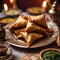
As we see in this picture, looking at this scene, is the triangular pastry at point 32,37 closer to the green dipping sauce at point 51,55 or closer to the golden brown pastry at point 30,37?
the golden brown pastry at point 30,37

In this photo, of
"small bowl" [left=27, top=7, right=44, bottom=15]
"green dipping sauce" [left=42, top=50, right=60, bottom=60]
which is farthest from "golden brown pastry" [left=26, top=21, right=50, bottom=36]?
"small bowl" [left=27, top=7, right=44, bottom=15]

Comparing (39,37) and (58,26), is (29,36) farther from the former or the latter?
(58,26)

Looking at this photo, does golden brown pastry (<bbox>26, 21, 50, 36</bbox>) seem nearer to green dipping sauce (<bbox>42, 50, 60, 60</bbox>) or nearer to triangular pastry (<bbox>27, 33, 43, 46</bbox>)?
triangular pastry (<bbox>27, 33, 43, 46</bbox>)

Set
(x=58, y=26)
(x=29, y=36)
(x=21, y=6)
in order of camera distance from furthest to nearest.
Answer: (x=21, y=6) → (x=58, y=26) → (x=29, y=36)

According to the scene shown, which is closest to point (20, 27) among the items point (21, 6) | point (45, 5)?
point (45, 5)

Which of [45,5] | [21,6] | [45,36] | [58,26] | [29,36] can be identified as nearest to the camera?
[29,36]

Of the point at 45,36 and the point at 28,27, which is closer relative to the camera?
the point at 28,27

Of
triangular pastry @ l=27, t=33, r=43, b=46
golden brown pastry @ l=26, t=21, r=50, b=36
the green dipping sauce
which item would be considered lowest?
the green dipping sauce

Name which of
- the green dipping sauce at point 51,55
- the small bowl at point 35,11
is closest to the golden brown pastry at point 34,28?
the green dipping sauce at point 51,55

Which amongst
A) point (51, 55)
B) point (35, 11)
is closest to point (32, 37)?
point (51, 55)

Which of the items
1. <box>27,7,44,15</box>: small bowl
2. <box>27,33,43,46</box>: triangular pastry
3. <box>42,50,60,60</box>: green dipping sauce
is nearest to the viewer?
<box>42,50,60,60</box>: green dipping sauce

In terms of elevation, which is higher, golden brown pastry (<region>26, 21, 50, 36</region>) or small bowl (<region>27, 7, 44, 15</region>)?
golden brown pastry (<region>26, 21, 50, 36</region>)
